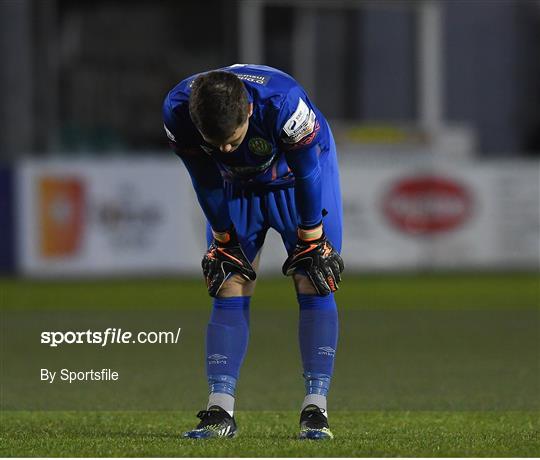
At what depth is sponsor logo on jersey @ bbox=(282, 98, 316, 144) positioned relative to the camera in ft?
18.4

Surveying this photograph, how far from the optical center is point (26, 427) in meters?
6.48

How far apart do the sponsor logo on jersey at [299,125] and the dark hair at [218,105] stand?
26cm

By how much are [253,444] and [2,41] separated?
18159mm

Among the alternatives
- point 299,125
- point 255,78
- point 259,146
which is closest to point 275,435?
point 259,146

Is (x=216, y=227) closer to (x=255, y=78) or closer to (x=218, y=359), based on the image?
(x=218, y=359)

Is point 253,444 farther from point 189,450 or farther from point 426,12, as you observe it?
point 426,12

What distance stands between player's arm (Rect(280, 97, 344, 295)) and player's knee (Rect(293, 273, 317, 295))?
0.04 m

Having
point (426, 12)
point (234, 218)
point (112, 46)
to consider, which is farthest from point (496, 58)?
point (234, 218)

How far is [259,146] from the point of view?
5746 mm

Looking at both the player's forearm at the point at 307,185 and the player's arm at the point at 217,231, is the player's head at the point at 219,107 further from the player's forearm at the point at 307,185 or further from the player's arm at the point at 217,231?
the player's arm at the point at 217,231

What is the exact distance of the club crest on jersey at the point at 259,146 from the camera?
18.8 ft

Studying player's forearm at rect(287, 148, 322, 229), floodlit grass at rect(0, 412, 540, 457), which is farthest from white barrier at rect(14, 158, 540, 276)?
player's forearm at rect(287, 148, 322, 229)

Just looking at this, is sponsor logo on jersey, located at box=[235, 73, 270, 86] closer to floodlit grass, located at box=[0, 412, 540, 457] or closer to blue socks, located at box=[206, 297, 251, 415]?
blue socks, located at box=[206, 297, 251, 415]

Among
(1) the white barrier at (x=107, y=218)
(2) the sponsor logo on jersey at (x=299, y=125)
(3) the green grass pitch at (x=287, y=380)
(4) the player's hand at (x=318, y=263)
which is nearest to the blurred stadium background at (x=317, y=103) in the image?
(1) the white barrier at (x=107, y=218)
